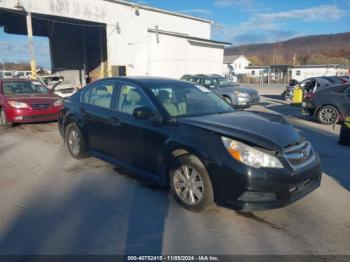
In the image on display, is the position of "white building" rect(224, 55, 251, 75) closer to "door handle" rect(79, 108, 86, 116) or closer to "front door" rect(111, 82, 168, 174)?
"door handle" rect(79, 108, 86, 116)

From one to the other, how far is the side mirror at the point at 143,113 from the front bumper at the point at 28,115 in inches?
251

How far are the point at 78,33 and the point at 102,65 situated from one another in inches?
260

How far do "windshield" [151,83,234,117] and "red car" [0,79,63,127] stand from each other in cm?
514

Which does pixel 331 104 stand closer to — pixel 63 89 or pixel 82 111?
pixel 82 111

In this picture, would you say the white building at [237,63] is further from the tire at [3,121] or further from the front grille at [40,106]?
the tire at [3,121]

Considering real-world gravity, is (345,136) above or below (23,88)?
below

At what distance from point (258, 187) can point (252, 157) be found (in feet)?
1.07

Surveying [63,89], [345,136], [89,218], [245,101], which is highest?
[63,89]

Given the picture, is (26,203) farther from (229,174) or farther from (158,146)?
(229,174)

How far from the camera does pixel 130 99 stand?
16.2 ft

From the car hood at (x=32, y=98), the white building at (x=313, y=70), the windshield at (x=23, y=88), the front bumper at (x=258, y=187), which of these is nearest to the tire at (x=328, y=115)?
the front bumper at (x=258, y=187)

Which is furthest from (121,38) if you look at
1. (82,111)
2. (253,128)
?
(253,128)

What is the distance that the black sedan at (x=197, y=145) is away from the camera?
11.6 feet

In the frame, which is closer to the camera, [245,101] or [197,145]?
[197,145]
